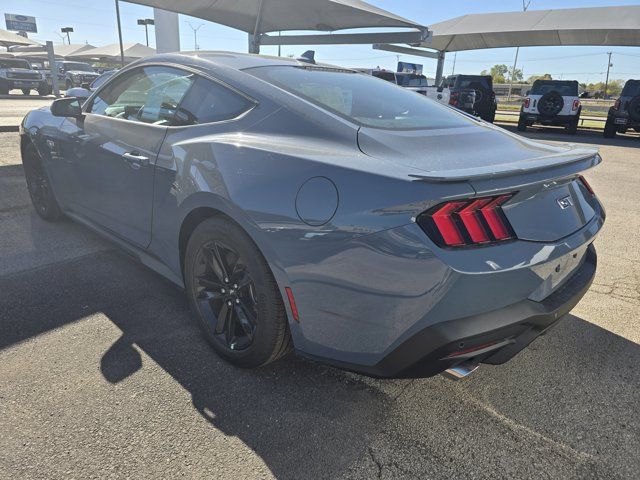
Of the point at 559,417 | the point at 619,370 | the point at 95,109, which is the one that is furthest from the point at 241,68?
the point at 619,370

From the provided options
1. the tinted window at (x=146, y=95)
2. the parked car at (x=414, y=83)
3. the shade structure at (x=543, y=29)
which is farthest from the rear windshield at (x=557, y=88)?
the tinted window at (x=146, y=95)

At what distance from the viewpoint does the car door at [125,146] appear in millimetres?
Answer: 2635

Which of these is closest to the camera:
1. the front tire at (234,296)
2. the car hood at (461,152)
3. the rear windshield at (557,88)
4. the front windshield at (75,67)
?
the car hood at (461,152)

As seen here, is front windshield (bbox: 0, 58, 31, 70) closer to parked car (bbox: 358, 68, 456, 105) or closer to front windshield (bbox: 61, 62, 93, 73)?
front windshield (bbox: 61, 62, 93, 73)

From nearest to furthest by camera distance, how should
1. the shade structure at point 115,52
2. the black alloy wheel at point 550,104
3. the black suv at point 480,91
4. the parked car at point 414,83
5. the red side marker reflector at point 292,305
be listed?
the red side marker reflector at point 292,305, the black alloy wheel at point 550,104, the parked car at point 414,83, the black suv at point 480,91, the shade structure at point 115,52

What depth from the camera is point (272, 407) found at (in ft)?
6.78

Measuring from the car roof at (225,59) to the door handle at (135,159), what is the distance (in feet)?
2.00

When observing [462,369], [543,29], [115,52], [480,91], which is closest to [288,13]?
[480,91]

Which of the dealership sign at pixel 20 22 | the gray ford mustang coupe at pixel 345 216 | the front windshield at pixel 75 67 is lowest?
the gray ford mustang coupe at pixel 345 216

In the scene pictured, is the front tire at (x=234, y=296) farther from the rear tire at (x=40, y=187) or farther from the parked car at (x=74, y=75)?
the parked car at (x=74, y=75)

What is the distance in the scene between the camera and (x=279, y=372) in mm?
2307

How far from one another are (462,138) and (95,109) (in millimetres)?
2631

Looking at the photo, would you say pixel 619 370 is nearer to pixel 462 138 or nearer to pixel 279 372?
pixel 462 138

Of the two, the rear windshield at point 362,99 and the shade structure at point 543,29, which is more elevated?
the shade structure at point 543,29
